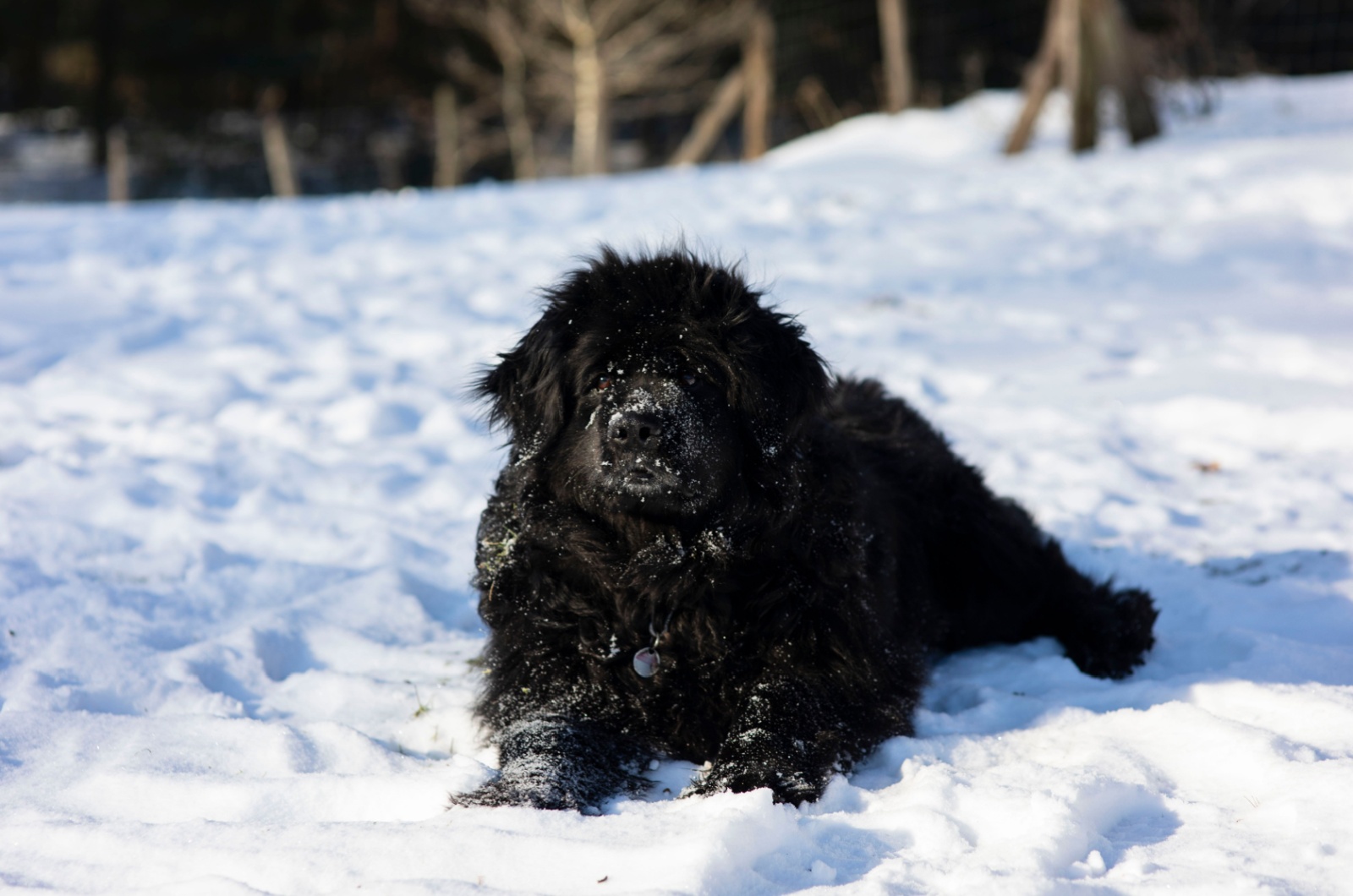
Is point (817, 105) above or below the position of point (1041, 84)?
above

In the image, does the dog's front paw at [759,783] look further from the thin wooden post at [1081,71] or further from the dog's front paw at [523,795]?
the thin wooden post at [1081,71]

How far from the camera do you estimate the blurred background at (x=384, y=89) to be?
76.5ft

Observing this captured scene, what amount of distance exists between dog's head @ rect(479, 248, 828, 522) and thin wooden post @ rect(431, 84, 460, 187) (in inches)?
948

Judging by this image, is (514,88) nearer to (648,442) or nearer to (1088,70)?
(1088,70)

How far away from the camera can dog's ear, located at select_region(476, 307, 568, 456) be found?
3242 mm

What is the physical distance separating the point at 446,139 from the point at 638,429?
24980 millimetres

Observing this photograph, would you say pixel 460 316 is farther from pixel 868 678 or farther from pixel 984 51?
pixel 984 51

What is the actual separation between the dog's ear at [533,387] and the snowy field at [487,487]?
866 millimetres

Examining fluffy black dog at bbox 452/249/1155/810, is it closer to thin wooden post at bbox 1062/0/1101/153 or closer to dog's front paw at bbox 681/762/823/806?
dog's front paw at bbox 681/762/823/806

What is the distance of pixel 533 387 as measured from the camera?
3.31 m

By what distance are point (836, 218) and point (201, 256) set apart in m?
5.72

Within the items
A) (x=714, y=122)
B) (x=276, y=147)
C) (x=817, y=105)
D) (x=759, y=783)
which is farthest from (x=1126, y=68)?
(x=276, y=147)

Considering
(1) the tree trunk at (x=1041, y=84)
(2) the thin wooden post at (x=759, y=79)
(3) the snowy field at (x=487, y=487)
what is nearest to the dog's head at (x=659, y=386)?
(3) the snowy field at (x=487, y=487)

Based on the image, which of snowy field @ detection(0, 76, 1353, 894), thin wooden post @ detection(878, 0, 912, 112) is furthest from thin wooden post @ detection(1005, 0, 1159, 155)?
thin wooden post @ detection(878, 0, 912, 112)
